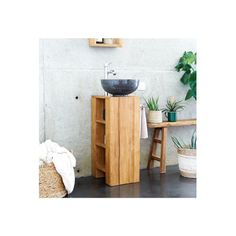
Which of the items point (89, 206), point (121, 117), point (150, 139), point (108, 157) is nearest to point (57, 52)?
point (121, 117)

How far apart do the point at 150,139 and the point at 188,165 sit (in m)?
0.68

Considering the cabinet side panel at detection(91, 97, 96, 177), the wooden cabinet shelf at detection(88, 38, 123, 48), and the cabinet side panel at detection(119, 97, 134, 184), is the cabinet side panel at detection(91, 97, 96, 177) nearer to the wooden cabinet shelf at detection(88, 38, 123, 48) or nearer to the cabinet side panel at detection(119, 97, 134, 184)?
the cabinet side panel at detection(119, 97, 134, 184)

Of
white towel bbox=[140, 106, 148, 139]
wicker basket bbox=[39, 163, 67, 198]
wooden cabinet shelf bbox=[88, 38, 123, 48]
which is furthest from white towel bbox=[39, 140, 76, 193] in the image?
wooden cabinet shelf bbox=[88, 38, 123, 48]

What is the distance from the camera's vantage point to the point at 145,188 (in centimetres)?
356

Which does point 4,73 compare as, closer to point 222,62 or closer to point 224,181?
point 222,62

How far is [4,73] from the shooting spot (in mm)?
1689

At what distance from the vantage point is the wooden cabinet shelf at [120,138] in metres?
3.53

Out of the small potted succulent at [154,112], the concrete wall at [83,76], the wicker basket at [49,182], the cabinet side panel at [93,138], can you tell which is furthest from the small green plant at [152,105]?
the wicker basket at [49,182]

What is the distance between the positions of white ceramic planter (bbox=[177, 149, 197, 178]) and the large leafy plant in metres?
0.82

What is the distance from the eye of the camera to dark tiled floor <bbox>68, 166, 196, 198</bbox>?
3363 mm

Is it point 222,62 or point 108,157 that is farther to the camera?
point 108,157

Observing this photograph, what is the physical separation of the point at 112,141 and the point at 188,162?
97 centimetres

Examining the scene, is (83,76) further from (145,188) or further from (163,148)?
(145,188)

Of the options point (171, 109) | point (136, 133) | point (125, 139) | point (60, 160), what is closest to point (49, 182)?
point (60, 160)
